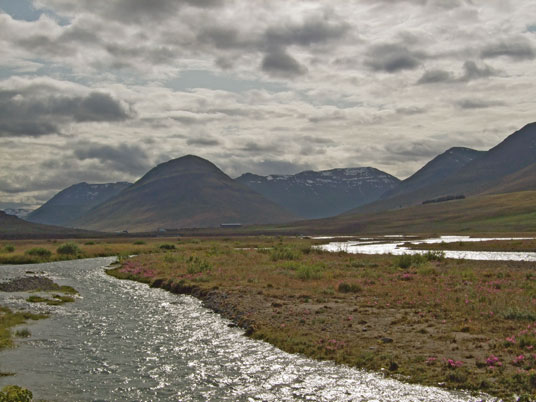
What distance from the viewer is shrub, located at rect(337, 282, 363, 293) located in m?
41.9

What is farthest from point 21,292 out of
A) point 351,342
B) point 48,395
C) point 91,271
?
point 351,342

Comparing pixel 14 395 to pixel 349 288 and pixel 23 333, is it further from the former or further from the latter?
pixel 349 288

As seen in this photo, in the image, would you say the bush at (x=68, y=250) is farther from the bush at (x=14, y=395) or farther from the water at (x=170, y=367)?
the bush at (x=14, y=395)

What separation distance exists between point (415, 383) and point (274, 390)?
5765 mm

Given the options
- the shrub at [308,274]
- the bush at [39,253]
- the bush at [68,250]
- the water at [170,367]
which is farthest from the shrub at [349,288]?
the bush at [68,250]

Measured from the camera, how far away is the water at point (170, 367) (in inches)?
754

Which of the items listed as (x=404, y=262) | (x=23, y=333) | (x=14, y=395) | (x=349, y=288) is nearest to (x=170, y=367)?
(x=14, y=395)

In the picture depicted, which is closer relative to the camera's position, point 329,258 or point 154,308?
point 154,308

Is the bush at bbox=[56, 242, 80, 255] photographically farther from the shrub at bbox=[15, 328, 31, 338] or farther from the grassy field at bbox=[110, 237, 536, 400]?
the shrub at bbox=[15, 328, 31, 338]

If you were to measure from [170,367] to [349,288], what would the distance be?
22455mm

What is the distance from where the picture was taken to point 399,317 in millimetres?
30781

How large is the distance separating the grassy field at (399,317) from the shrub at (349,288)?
0.32ft

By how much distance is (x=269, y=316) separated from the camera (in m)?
32.7

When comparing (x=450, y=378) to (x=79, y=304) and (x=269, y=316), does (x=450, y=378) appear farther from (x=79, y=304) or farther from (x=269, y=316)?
(x=79, y=304)
